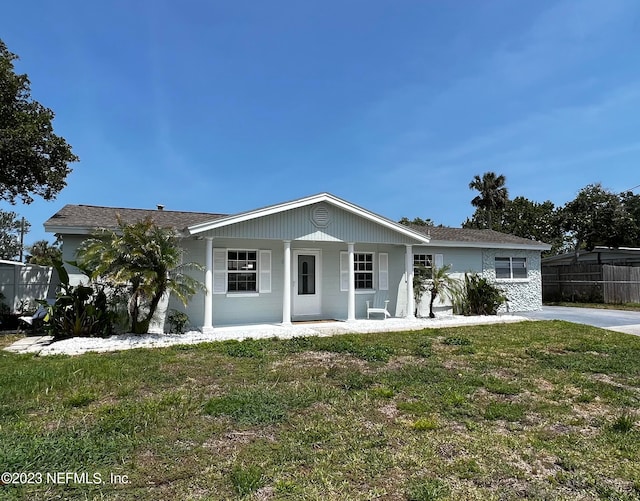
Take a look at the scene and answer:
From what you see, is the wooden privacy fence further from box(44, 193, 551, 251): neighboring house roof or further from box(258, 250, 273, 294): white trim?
box(258, 250, 273, 294): white trim

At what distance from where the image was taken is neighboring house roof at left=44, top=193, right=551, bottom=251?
1019 cm

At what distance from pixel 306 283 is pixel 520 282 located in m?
9.69

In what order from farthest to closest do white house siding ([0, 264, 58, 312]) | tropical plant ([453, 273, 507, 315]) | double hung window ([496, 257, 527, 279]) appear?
double hung window ([496, 257, 527, 279]) < tropical plant ([453, 273, 507, 315]) < white house siding ([0, 264, 58, 312])

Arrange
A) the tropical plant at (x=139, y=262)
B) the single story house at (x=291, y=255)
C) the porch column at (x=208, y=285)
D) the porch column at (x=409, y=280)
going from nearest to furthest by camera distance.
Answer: the tropical plant at (x=139, y=262), the porch column at (x=208, y=285), the single story house at (x=291, y=255), the porch column at (x=409, y=280)

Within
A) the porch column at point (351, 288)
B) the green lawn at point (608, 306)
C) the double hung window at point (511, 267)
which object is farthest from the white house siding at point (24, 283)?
the green lawn at point (608, 306)

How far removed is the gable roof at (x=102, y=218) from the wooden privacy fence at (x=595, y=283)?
17875 millimetres

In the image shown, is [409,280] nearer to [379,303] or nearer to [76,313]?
[379,303]

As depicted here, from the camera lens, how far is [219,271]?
11.4m

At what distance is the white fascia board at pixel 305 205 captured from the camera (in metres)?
10.3

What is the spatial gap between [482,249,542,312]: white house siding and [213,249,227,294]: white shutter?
1035cm

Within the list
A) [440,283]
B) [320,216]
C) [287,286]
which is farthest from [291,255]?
[440,283]

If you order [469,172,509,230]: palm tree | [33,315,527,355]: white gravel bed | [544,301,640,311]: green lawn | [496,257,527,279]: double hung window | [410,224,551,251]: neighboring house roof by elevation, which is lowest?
[33,315,527,355]: white gravel bed

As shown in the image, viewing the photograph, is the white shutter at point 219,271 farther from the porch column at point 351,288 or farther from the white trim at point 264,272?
the porch column at point 351,288

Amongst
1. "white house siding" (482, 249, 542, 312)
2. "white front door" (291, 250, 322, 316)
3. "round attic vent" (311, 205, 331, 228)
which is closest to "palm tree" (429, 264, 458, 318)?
"white house siding" (482, 249, 542, 312)
